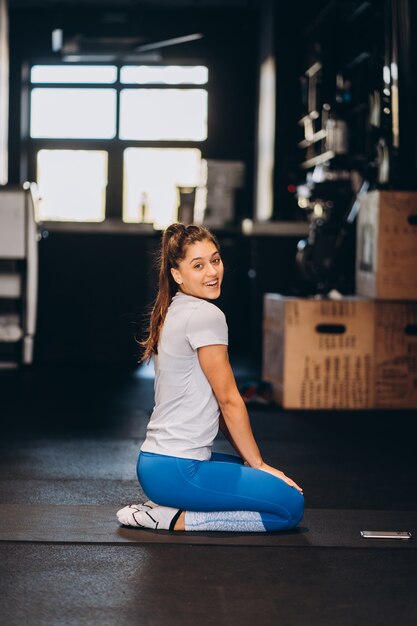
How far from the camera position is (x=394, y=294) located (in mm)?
5188

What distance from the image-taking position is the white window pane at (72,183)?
39.1ft

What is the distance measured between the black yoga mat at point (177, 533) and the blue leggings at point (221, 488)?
3.0 inches

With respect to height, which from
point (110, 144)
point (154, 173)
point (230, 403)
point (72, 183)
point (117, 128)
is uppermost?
point (117, 128)

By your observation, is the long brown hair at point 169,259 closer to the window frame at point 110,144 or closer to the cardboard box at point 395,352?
the cardboard box at point 395,352

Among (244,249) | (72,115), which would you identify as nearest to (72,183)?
(72,115)

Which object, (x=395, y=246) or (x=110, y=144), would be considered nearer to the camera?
(x=395, y=246)

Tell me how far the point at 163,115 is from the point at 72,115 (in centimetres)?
103

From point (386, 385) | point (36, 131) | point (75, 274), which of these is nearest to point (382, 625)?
point (386, 385)

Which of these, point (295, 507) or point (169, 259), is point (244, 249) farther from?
point (295, 507)

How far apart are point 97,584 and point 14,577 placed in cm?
19

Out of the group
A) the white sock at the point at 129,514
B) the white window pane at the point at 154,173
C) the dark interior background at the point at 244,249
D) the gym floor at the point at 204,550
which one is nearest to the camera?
the gym floor at the point at 204,550

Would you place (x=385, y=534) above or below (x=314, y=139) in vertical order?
below

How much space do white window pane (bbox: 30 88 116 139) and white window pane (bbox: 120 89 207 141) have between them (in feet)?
0.56

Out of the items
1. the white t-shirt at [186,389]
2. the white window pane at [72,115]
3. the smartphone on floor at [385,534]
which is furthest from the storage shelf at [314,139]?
the smartphone on floor at [385,534]
